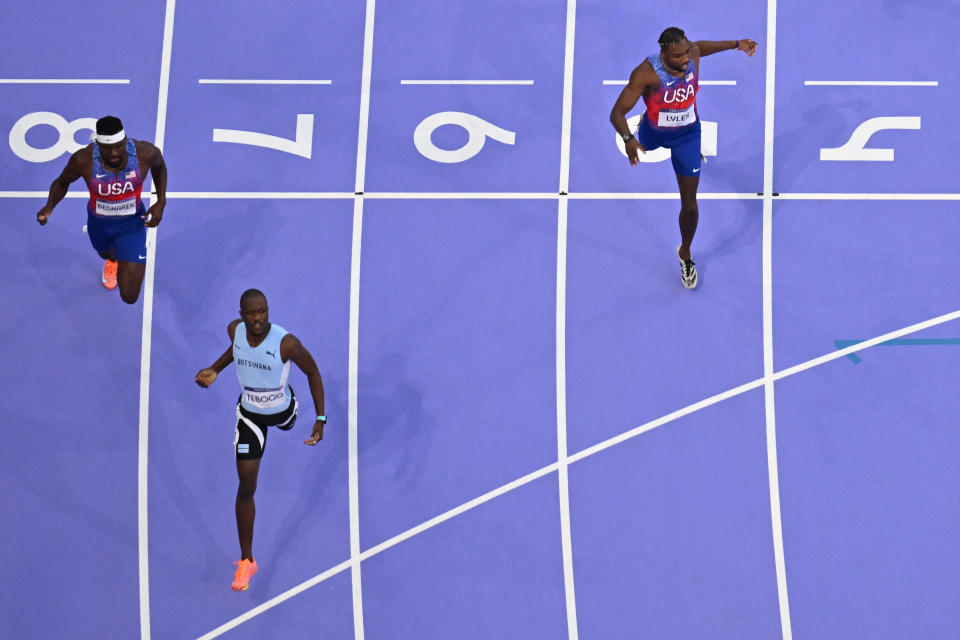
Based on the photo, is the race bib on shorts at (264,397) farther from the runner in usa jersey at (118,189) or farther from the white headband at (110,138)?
the white headband at (110,138)

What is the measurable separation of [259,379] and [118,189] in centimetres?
180

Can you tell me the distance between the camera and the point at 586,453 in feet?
26.8

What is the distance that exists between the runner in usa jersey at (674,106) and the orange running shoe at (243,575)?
384cm

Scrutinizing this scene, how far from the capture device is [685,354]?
27.3 feet

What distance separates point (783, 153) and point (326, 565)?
15.7 ft

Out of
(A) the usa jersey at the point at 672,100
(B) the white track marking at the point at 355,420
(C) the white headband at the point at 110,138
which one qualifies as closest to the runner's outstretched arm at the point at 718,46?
(A) the usa jersey at the point at 672,100

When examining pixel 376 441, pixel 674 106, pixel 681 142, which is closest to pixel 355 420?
pixel 376 441

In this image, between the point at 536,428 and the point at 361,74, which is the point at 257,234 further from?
the point at 536,428

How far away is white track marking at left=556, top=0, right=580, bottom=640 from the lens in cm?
789

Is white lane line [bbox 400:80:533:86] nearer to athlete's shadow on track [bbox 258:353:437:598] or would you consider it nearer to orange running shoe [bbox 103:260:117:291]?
athlete's shadow on track [bbox 258:353:437:598]

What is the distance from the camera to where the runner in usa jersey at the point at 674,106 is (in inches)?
291

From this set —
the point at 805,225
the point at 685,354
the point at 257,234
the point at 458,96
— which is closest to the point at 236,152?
the point at 257,234

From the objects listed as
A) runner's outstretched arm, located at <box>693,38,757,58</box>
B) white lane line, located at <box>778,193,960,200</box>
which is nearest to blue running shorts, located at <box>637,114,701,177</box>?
runner's outstretched arm, located at <box>693,38,757,58</box>

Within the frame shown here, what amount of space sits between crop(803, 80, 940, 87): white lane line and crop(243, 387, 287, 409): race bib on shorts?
4.93m
